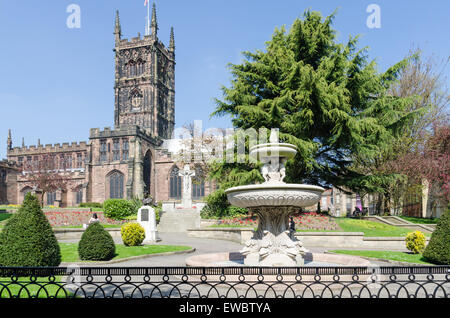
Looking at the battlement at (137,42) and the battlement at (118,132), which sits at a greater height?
the battlement at (137,42)

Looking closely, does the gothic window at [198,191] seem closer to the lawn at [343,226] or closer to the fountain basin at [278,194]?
the lawn at [343,226]

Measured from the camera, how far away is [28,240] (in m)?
8.20

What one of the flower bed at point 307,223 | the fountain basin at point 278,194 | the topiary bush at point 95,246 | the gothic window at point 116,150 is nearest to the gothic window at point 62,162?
the gothic window at point 116,150

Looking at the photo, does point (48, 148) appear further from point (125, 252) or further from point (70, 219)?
point (125, 252)

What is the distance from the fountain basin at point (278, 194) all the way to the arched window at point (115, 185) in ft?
152

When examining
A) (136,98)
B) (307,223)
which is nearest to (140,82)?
(136,98)

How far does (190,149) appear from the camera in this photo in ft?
143

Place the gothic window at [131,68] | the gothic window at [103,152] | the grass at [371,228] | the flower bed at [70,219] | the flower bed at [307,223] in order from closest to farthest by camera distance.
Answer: the grass at [371,228], the flower bed at [307,223], the flower bed at [70,219], the gothic window at [103,152], the gothic window at [131,68]

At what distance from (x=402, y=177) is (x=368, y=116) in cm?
462

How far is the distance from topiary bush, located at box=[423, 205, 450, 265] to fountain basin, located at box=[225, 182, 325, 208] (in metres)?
5.40

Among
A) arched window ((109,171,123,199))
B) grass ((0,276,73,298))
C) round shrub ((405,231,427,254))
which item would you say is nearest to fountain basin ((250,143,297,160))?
grass ((0,276,73,298))

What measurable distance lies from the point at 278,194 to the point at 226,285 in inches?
89.5

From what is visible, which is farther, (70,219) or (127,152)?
(127,152)

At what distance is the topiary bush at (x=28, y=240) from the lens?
8062 millimetres
